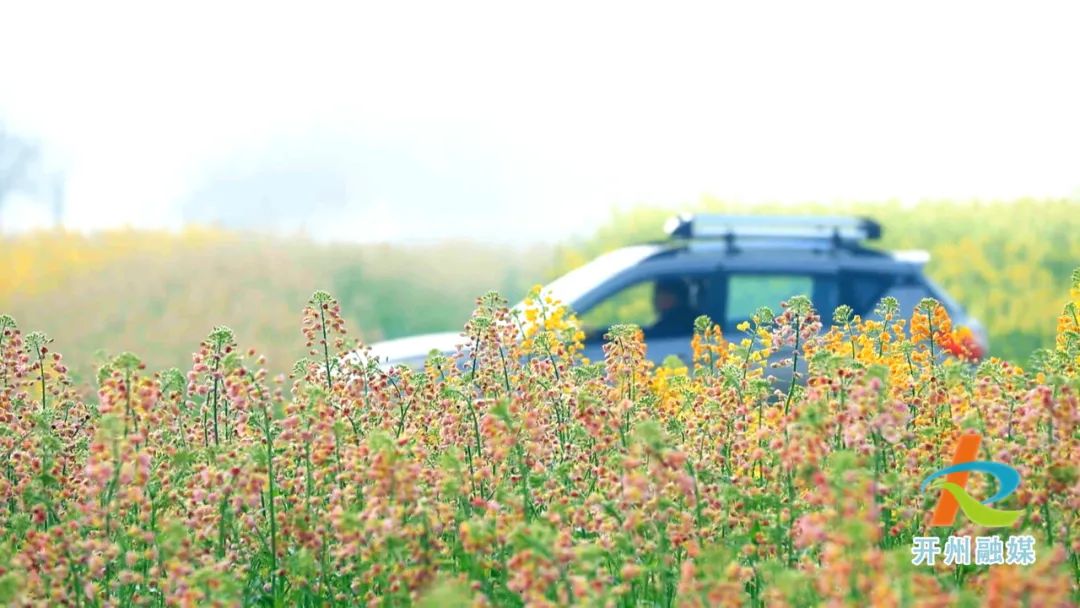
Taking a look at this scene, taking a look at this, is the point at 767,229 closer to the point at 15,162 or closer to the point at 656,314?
the point at 656,314

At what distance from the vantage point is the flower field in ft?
11.3

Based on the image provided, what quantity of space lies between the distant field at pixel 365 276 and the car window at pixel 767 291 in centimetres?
317

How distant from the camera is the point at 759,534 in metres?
4.42

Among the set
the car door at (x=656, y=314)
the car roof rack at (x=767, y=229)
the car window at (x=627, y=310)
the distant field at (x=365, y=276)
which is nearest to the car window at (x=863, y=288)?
the car roof rack at (x=767, y=229)

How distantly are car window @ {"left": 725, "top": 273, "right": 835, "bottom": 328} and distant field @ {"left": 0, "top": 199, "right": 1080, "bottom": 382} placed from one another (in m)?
3.17

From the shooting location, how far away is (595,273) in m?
10.3

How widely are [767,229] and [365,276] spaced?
38.6 feet

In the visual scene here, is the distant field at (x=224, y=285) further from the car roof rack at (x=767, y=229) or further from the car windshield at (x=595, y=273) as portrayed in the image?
the car roof rack at (x=767, y=229)

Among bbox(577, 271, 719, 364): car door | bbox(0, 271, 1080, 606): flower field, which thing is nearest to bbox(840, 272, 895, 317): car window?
bbox(577, 271, 719, 364): car door

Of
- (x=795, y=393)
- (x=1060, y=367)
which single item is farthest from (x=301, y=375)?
(x=1060, y=367)

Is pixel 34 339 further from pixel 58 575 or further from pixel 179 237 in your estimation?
pixel 179 237

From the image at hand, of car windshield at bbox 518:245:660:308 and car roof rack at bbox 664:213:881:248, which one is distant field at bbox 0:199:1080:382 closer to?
car windshield at bbox 518:245:660:308

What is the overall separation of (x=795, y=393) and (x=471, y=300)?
15.8 metres

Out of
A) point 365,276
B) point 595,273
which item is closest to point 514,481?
point 595,273
